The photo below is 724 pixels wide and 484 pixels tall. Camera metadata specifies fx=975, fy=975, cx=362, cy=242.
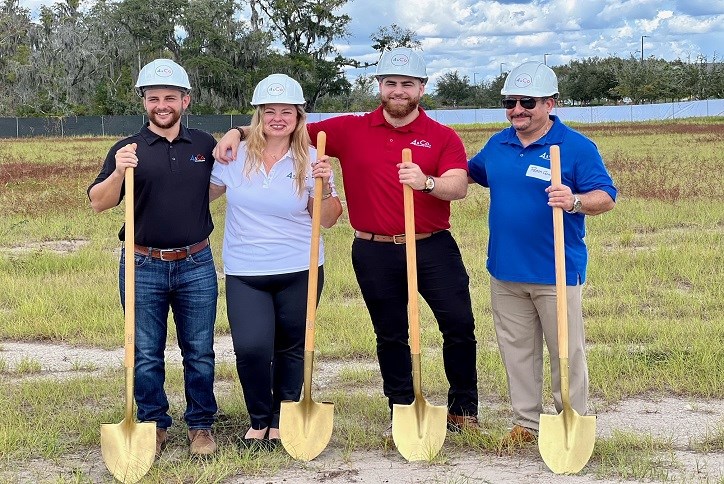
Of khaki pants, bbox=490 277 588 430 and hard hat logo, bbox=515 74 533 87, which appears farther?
khaki pants, bbox=490 277 588 430

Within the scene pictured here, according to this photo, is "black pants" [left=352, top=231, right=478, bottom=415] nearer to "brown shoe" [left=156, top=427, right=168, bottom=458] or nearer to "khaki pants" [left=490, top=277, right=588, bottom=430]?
"khaki pants" [left=490, top=277, right=588, bottom=430]

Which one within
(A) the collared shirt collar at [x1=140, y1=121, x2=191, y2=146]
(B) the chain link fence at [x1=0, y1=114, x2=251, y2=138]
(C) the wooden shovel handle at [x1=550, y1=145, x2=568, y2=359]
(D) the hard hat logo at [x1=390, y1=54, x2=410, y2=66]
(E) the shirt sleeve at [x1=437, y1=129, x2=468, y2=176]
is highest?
(B) the chain link fence at [x1=0, y1=114, x2=251, y2=138]

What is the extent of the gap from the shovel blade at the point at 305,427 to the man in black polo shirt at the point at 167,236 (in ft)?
1.42

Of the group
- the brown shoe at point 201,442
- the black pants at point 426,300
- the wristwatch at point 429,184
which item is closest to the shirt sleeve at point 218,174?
the black pants at point 426,300

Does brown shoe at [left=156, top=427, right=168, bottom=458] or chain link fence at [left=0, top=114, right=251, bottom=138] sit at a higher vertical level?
chain link fence at [left=0, top=114, right=251, bottom=138]

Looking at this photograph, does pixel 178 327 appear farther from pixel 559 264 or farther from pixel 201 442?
pixel 559 264

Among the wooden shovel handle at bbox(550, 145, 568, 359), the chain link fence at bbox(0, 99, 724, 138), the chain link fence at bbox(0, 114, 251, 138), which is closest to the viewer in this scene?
the wooden shovel handle at bbox(550, 145, 568, 359)

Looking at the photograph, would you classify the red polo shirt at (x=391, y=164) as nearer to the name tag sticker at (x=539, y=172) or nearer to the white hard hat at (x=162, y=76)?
the name tag sticker at (x=539, y=172)

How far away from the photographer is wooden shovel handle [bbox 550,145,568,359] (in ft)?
15.5

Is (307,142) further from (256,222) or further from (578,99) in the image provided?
(578,99)

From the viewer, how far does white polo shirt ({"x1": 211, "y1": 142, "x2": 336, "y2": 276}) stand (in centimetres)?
499

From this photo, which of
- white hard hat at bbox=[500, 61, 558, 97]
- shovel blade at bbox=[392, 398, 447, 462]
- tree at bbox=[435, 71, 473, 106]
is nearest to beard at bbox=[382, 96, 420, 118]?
white hard hat at bbox=[500, 61, 558, 97]

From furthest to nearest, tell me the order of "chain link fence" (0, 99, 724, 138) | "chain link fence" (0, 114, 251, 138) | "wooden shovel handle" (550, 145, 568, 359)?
"chain link fence" (0, 99, 724, 138), "chain link fence" (0, 114, 251, 138), "wooden shovel handle" (550, 145, 568, 359)

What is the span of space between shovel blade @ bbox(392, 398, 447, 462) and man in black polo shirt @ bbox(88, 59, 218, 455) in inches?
39.9
